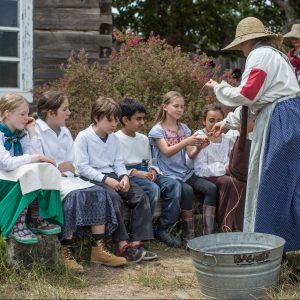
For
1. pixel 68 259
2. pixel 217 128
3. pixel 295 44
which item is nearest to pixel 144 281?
pixel 68 259

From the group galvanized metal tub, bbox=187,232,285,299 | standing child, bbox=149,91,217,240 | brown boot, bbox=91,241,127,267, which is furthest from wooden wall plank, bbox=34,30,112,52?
galvanized metal tub, bbox=187,232,285,299

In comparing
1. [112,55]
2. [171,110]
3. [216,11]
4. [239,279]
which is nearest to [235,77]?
[112,55]

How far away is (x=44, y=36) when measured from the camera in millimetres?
8367

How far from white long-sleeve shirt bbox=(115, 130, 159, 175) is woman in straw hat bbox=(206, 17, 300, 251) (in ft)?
4.20

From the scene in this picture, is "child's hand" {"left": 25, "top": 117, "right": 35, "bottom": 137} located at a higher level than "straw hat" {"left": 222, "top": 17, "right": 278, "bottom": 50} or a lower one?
lower

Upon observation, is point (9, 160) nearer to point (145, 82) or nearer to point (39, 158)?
point (39, 158)

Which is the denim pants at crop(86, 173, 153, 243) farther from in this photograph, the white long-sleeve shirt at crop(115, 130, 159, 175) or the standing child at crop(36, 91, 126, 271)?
the white long-sleeve shirt at crop(115, 130, 159, 175)

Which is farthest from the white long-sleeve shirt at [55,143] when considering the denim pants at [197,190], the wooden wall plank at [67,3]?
the wooden wall plank at [67,3]

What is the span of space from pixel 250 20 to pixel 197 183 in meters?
1.66

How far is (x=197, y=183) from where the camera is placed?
608 centimetres

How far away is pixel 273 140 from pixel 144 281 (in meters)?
1.35

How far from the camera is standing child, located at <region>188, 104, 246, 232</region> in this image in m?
6.03

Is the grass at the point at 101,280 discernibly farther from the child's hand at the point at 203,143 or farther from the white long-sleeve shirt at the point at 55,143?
the child's hand at the point at 203,143

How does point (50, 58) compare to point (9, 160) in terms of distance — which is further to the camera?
point (50, 58)
